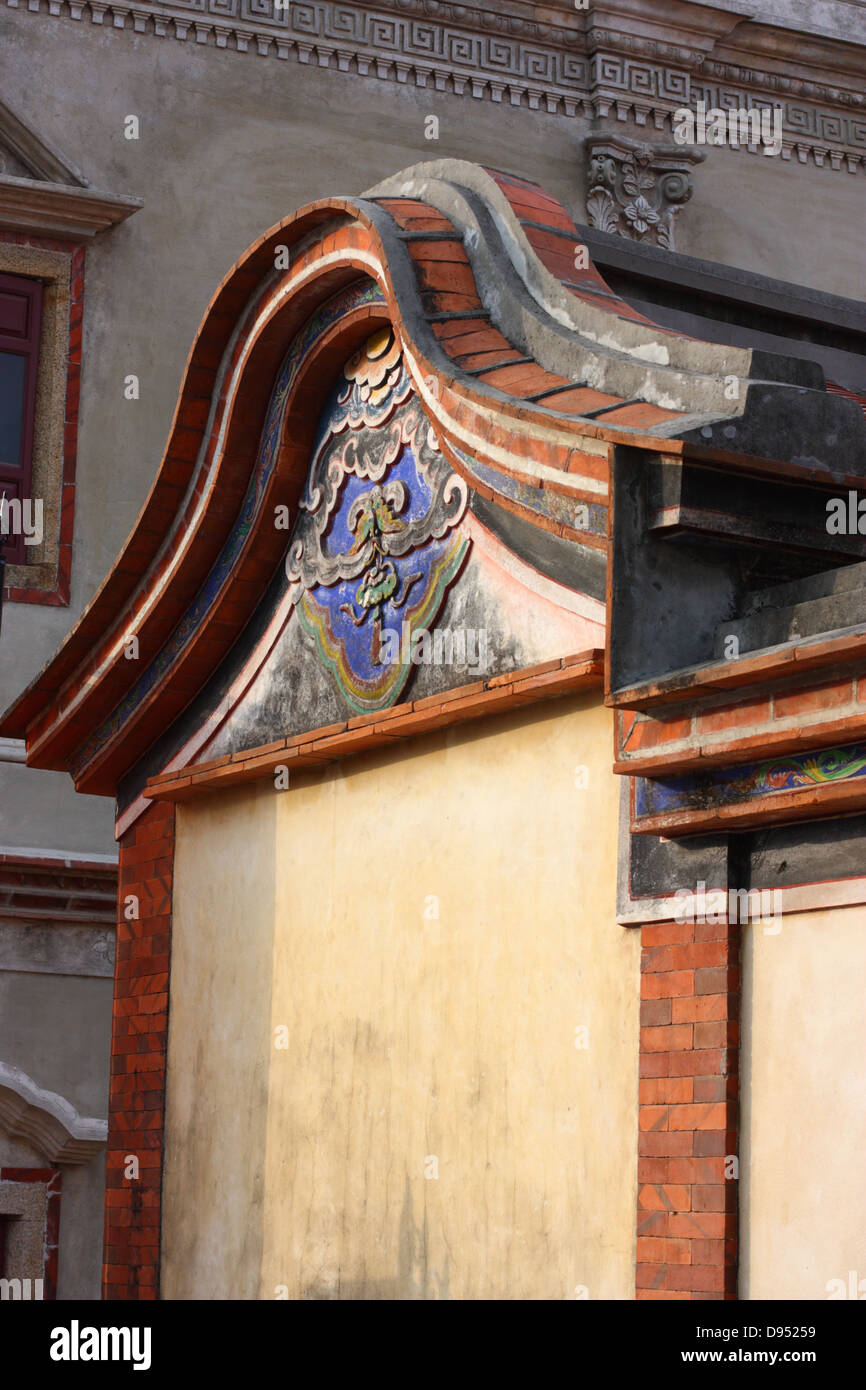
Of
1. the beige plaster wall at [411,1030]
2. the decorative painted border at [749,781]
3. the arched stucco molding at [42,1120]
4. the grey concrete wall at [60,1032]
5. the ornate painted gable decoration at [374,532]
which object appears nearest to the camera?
the decorative painted border at [749,781]

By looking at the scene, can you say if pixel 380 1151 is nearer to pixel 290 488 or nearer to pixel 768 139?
pixel 290 488

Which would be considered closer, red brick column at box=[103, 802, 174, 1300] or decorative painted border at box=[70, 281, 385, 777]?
decorative painted border at box=[70, 281, 385, 777]

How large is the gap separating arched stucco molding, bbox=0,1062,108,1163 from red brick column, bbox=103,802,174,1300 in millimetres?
4033

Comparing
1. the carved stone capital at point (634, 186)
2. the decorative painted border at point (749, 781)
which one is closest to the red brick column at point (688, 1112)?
the decorative painted border at point (749, 781)

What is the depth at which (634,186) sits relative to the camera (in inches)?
583

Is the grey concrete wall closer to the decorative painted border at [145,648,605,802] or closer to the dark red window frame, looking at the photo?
the dark red window frame

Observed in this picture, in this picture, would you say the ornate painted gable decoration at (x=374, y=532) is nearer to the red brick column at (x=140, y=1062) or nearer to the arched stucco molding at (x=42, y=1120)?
the red brick column at (x=140, y=1062)

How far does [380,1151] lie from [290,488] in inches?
91.1

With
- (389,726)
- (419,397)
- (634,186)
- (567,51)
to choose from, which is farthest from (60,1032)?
(567,51)

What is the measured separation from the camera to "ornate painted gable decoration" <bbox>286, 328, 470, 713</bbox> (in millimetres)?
6562

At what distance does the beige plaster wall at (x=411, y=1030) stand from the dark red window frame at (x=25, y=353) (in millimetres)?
5395

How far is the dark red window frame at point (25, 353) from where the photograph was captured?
12.9 meters

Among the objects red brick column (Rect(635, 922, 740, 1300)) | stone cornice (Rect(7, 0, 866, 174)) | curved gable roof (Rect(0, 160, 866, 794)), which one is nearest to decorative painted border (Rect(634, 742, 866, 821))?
red brick column (Rect(635, 922, 740, 1300))

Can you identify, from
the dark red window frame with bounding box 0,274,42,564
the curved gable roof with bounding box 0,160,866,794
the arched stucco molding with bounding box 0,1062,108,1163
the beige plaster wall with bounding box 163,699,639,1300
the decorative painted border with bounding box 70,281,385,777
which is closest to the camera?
the curved gable roof with bounding box 0,160,866,794
